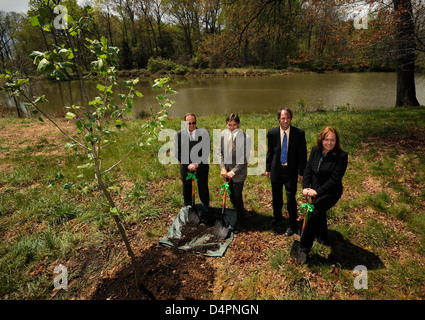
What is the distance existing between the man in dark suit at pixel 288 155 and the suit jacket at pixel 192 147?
3.98 feet

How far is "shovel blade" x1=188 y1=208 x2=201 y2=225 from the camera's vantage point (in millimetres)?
4262

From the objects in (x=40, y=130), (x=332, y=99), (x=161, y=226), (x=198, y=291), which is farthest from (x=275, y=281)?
(x=332, y=99)

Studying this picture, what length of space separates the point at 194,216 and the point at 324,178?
249 cm

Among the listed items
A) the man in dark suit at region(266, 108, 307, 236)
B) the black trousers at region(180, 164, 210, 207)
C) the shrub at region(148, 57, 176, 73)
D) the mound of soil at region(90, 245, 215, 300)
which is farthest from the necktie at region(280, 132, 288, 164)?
the shrub at region(148, 57, 176, 73)

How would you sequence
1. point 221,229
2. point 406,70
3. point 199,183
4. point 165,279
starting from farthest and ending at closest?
1. point 406,70
2. point 199,183
3. point 221,229
4. point 165,279

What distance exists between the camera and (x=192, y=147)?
4090 millimetres

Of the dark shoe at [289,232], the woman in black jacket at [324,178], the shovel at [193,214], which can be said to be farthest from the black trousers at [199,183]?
the woman in black jacket at [324,178]

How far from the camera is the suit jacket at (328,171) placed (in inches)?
121

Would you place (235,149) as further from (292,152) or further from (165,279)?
(165,279)

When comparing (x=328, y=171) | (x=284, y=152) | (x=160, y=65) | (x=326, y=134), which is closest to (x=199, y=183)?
(x=284, y=152)

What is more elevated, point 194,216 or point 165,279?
point 194,216

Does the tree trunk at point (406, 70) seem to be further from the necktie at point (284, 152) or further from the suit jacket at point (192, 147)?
the suit jacket at point (192, 147)

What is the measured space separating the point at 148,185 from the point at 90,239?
201 cm

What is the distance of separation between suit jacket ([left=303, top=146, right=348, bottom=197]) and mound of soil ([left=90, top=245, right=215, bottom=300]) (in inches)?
83.9
